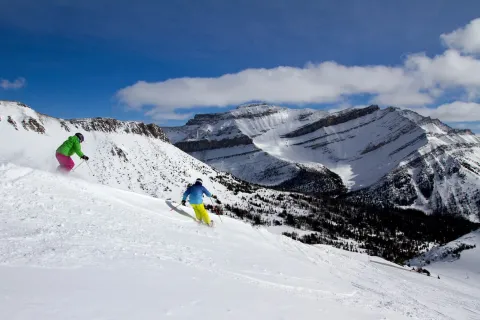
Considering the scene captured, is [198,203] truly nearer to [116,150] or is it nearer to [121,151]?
[116,150]

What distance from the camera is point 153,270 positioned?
10.5 meters

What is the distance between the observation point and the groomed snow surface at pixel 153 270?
25.9 feet

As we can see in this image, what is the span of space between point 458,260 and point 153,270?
5017 cm

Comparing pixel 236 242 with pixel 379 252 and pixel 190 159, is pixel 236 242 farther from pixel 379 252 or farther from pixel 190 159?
pixel 190 159

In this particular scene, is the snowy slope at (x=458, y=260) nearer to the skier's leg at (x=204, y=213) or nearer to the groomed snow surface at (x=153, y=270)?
the groomed snow surface at (x=153, y=270)

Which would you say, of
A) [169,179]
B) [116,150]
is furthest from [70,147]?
[116,150]

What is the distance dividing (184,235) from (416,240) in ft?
556

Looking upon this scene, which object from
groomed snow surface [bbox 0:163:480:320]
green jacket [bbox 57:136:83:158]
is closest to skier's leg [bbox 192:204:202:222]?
groomed snow surface [bbox 0:163:480:320]

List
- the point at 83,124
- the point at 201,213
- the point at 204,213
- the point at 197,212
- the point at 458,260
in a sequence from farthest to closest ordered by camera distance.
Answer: the point at 83,124, the point at 458,260, the point at 197,212, the point at 201,213, the point at 204,213

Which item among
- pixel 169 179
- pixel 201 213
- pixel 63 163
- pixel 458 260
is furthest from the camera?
pixel 169 179

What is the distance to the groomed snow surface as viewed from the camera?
7.91 metres

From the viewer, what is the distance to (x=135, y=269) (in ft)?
33.6

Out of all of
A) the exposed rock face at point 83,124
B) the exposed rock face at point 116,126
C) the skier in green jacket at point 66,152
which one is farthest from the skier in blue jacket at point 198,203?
the exposed rock face at point 116,126

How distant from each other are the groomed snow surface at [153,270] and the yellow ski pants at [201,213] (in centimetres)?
84
